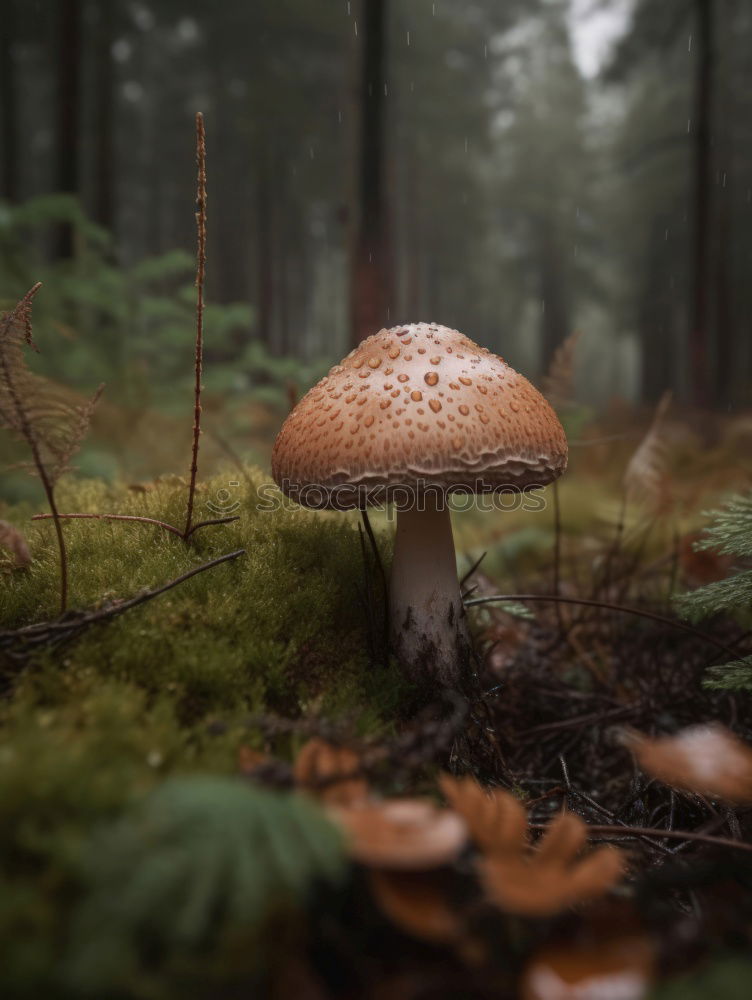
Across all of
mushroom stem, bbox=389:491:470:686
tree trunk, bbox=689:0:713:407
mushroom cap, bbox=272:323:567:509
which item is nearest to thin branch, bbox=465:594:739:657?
mushroom stem, bbox=389:491:470:686

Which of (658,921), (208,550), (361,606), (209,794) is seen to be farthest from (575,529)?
(209,794)

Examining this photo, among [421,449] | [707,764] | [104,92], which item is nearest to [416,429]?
[421,449]

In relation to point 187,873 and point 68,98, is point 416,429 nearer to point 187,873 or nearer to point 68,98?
point 187,873

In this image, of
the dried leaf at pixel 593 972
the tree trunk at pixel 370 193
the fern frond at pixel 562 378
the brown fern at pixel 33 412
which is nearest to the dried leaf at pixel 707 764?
the dried leaf at pixel 593 972

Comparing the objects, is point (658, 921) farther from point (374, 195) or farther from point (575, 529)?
point (374, 195)

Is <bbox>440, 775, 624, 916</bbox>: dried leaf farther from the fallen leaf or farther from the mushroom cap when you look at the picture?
the fallen leaf

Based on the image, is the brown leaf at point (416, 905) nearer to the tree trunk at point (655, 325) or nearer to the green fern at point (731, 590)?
the green fern at point (731, 590)
